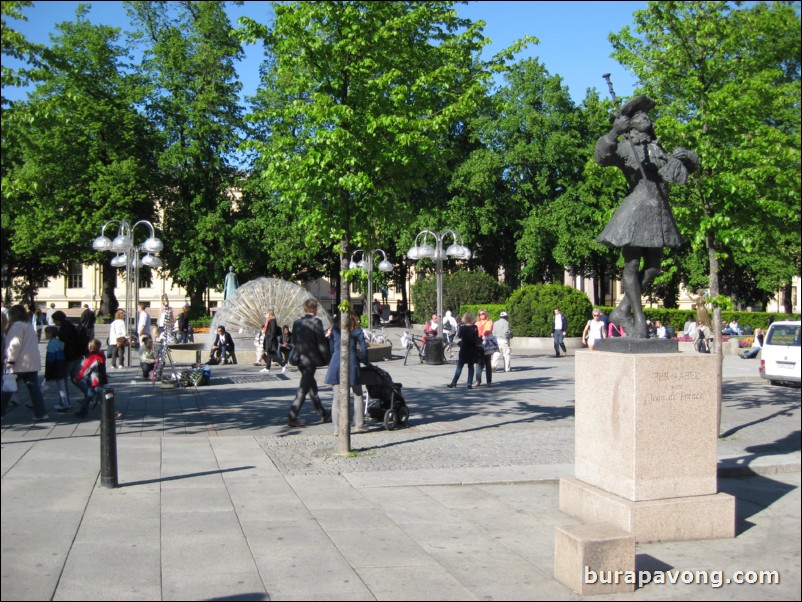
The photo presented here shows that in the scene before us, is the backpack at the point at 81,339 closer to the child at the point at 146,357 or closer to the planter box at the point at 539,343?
the child at the point at 146,357

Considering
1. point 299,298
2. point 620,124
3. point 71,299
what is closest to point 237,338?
point 299,298

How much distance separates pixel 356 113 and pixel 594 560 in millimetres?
7291

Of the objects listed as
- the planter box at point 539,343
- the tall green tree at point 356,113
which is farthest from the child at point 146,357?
the planter box at point 539,343

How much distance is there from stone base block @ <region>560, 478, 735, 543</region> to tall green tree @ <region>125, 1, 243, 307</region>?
137 feet

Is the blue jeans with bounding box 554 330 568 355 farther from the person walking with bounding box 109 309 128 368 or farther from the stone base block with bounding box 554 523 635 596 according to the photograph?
Result: the stone base block with bounding box 554 523 635 596

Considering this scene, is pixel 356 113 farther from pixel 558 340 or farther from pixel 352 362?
pixel 558 340

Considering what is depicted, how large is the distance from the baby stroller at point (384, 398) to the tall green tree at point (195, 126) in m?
34.9

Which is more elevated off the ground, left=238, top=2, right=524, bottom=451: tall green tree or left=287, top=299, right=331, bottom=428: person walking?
left=238, top=2, right=524, bottom=451: tall green tree

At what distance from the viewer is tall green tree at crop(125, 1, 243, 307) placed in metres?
45.8

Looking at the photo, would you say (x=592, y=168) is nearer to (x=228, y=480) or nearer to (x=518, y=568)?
(x=228, y=480)

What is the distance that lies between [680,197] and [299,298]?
19257 mm

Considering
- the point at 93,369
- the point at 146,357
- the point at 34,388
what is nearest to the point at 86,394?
the point at 93,369

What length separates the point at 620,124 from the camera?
7969 mm

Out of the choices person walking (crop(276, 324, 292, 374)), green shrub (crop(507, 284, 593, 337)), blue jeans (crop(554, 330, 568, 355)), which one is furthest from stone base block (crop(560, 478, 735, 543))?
green shrub (crop(507, 284, 593, 337))
